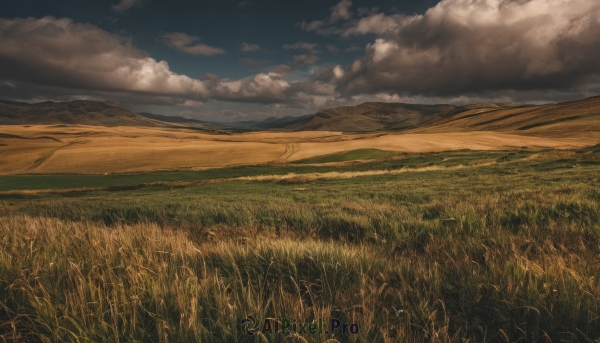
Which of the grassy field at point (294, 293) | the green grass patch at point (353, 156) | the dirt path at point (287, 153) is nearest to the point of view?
the grassy field at point (294, 293)

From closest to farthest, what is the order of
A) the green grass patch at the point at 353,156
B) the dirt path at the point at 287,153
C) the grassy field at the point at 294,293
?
the grassy field at the point at 294,293 < the green grass patch at the point at 353,156 < the dirt path at the point at 287,153

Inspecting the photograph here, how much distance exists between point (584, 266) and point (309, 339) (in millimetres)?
3106

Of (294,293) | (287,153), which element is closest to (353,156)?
(287,153)

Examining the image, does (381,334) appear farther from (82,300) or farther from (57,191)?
(57,191)

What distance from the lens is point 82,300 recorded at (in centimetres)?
280

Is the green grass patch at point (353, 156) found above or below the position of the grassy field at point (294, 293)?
below

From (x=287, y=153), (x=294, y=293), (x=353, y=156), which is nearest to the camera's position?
(x=294, y=293)

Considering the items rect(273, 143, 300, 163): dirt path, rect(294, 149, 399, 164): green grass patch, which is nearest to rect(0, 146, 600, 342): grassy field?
rect(273, 143, 300, 163): dirt path

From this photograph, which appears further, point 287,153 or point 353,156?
point 287,153

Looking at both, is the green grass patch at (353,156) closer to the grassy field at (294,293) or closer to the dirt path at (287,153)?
the dirt path at (287,153)

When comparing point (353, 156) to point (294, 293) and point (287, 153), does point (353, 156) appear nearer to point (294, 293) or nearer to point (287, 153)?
point (287, 153)

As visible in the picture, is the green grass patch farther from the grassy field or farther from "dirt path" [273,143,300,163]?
the grassy field

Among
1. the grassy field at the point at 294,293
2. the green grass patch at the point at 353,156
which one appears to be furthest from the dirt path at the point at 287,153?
the grassy field at the point at 294,293

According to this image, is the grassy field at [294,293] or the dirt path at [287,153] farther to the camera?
the dirt path at [287,153]
